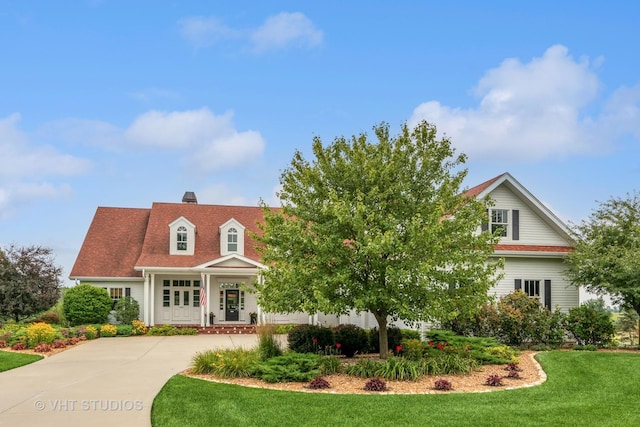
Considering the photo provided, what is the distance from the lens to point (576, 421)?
9.90 m

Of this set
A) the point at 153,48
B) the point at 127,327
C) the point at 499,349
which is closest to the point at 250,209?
the point at 127,327

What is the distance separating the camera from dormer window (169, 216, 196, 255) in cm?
3144

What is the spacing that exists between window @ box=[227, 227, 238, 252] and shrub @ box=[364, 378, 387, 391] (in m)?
20.5

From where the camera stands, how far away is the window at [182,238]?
104 feet

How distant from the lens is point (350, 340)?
17344 millimetres

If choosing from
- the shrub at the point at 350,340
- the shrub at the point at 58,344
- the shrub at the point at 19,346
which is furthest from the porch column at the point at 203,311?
the shrub at the point at 350,340

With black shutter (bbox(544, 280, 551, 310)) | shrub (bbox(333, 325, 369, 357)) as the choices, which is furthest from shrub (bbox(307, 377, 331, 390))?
black shutter (bbox(544, 280, 551, 310))

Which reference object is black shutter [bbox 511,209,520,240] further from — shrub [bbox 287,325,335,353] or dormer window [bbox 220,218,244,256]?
dormer window [bbox 220,218,244,256]

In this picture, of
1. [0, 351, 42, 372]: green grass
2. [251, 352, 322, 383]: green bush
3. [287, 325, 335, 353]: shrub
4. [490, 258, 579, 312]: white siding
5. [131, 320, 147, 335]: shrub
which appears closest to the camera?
[251, 352, 322, 383]: green bush

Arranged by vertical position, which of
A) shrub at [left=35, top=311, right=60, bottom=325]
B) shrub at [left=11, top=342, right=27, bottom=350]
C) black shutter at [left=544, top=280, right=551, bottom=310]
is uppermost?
black shutter at [left=544, top=280, right=551, bottom=310]

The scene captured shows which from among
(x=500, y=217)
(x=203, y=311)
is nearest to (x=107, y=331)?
(x=203, y=311)

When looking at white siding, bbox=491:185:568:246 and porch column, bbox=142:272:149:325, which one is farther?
porch column, bbox=142:272:149:325

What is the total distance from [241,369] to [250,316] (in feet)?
58.8

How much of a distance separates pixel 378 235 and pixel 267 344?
4463 millimetres
